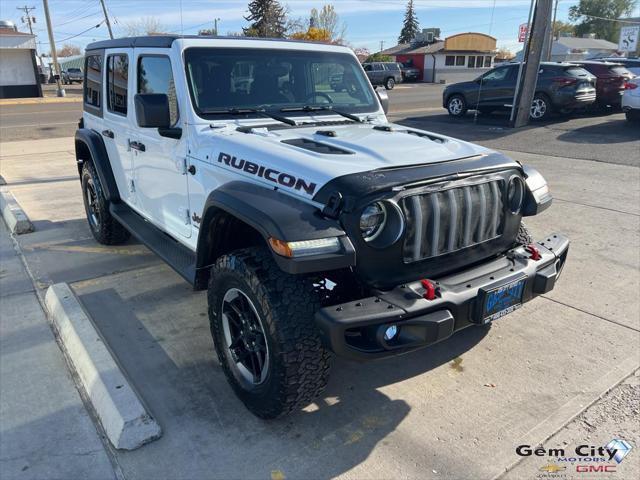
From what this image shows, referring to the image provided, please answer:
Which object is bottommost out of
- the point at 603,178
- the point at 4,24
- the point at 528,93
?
the point at 603,178

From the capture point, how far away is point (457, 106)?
17172 millimetres

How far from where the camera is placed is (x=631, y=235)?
225 inches

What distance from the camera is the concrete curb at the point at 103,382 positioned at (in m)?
2.65

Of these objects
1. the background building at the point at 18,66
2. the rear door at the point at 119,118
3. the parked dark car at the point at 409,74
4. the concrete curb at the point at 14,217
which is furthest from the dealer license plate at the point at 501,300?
the parked dark car at the point at 409,74

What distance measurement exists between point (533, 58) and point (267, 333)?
44.1 feet

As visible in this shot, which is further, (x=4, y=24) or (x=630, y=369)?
(x=4, y=24)

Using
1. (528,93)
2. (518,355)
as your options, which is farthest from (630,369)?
(528,93)

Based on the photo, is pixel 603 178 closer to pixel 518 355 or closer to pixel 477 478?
pixel 518 355

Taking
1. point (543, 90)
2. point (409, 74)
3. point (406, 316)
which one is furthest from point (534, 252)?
point (409, 74)

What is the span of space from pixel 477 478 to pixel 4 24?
3990 centimetres

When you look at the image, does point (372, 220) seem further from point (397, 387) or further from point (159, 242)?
point (159, 242)

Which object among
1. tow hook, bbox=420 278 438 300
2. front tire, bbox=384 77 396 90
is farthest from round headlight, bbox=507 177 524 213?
front tire, bbox=384 77 396 90

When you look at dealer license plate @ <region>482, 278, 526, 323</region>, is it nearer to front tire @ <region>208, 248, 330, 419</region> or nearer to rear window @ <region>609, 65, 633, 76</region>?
front tire @ <region>208, 248, 330, 419</region>

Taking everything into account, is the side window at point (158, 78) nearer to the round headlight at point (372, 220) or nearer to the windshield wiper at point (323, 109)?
the windshield wiper at point (323, 109)
